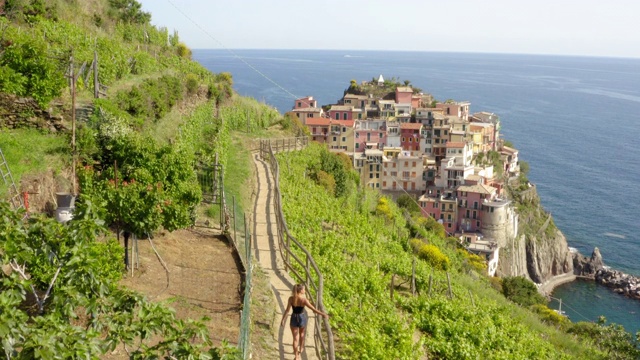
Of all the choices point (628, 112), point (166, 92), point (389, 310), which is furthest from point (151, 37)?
point (628, 112)

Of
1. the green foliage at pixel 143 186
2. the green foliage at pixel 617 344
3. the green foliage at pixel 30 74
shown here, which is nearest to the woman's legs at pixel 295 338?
the green foliage at pixel 143 186

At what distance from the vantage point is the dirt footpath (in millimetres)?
11461

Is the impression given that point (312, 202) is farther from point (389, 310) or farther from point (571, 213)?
point (571, 213)

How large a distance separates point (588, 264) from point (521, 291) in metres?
21.2

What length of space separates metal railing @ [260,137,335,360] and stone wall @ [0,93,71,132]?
6.66 m

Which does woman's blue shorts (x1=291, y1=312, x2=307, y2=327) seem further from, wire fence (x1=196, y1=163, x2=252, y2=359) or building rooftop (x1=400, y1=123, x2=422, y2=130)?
building rooftop (x1=400, y1=123, x2=422, y2=130)

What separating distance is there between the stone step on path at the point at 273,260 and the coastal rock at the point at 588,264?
51522 mm

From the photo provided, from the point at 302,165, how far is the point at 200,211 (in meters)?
12.3

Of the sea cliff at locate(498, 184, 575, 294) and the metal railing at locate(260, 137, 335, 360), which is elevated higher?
the metal railing at locate(260, 137, 335, 360)

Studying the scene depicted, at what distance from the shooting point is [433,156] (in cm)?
7906

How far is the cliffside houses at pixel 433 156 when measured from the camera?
223 feet

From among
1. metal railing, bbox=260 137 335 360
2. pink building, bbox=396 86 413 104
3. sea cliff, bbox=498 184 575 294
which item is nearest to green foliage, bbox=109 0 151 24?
metal railing, bbox=260 137 335 360

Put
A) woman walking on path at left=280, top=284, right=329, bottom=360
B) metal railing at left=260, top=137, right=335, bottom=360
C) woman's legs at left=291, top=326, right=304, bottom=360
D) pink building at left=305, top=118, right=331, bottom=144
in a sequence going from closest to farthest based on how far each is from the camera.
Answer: woman walking on path at left=280, top=284, right=329, bottom=360, woman's legs at left=291, top=326, right=304, bottom=360, metal railing at left=260, top=137, right=335, bottom=360, pink building at left=305, top=118, right=331, bottom=144

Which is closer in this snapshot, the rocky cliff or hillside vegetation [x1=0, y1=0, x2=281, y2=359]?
hillside vegetation [x1=0, y1=0, x2=281, y2=359]
